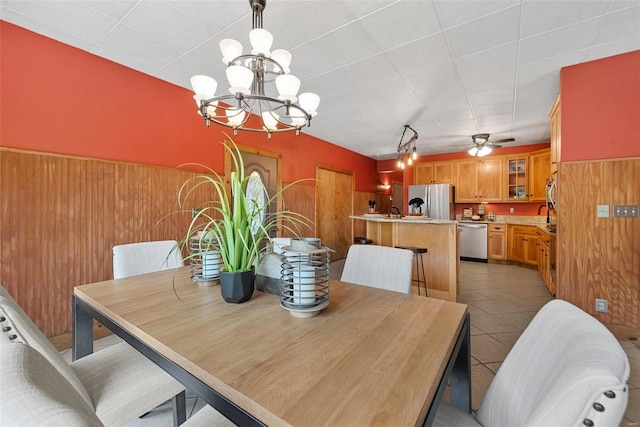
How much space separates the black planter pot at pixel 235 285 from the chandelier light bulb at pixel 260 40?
48.6 inches

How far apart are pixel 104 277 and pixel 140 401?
1.92m

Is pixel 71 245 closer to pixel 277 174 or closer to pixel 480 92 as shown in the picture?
pixel 277 174

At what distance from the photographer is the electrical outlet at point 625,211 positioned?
227 centimetres

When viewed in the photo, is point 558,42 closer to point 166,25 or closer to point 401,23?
point 401,23

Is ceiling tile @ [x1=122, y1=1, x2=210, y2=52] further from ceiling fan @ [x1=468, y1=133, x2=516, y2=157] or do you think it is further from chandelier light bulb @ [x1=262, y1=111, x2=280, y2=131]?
ceiling fan @ [x1=468, y1=133, x2=516, y2=157]

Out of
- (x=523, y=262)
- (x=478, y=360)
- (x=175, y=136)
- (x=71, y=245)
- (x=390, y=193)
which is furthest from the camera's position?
(x=390, y=193)

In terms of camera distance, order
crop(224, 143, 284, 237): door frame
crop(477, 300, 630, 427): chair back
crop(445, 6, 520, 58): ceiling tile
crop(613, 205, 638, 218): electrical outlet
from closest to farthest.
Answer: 1. crop(477, 300, 630, 427): chair back
2. crop(445, 6, 520, 58): ceiling tile
3. crop(613, 205, 638, 218): electrical outlet
4. crop(224, 143, 284, 237): door frame

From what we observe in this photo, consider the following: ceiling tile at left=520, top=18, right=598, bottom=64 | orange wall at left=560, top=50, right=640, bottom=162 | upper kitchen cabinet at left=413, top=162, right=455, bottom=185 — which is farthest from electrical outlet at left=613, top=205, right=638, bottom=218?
upper kitchen cabinet at left=413, top=162, right=455, bottom=185

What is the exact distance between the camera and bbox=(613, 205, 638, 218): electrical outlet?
7.46 ft

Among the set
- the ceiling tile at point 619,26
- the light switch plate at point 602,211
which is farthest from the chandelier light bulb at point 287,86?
the light switch plate at point 602,211

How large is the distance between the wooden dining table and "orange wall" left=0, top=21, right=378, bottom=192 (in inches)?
66.7

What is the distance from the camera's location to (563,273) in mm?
2533

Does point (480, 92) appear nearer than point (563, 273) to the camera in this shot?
No

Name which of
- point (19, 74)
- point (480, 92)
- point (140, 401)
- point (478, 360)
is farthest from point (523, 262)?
point (19, 74)
